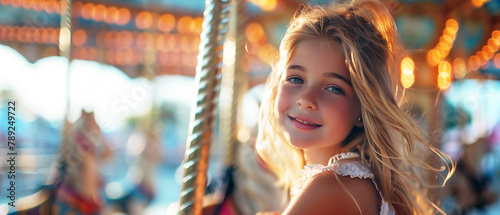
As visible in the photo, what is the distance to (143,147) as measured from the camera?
3.11m

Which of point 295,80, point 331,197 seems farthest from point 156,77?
point 331,197

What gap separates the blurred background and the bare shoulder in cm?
29

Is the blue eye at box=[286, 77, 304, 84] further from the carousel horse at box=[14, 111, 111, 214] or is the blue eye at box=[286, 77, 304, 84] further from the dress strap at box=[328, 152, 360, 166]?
the carousel horse at box=[14, 111, 111, 214]

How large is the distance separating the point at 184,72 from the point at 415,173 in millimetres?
6433

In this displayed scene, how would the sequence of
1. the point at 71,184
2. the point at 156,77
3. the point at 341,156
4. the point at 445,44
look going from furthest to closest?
1. the point at 156,77
2. the point at 445,44
3. the point at 71,184
4. the point at 341,156

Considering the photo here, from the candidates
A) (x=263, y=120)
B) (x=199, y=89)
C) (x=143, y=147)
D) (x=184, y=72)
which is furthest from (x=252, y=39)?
(x=199, y=89)

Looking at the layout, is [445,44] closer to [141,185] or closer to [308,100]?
[141,185]

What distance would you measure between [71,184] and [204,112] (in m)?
1.54

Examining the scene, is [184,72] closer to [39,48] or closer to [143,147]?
[39,48]

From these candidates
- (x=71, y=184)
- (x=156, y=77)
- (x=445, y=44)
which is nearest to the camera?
(x=71, y=184)

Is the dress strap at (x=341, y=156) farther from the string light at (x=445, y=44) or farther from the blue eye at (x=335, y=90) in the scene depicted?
the string light at (x=445, y=44)

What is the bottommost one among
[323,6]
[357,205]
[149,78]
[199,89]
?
[149,78]

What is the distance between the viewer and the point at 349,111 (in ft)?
2.07

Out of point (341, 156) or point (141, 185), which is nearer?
point (341, 156)
